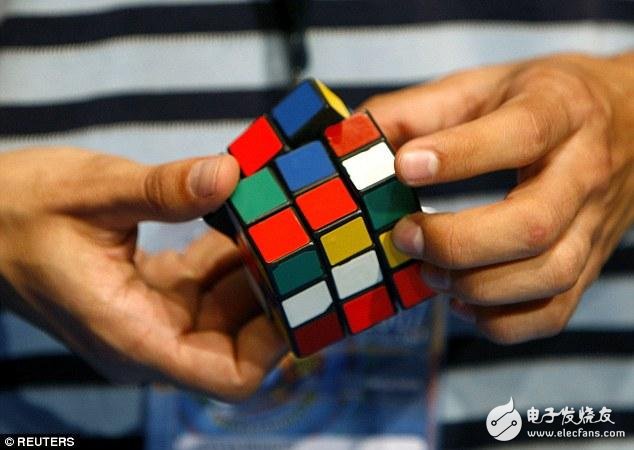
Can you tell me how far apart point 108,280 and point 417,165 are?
0.98ft

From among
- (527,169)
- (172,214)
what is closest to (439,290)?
(527,169)

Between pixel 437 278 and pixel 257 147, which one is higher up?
pixel 257 147

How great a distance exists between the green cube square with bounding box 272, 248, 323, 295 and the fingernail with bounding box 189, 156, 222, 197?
3.2 inches

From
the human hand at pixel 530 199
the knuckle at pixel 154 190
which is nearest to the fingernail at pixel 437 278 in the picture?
the human hand at pixel 530 199

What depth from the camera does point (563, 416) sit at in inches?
31.0

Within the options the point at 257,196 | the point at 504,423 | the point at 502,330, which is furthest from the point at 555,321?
the point at 257,196

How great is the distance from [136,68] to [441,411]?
0.53 m

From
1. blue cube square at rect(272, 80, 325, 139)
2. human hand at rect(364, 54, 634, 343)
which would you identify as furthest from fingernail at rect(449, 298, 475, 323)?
blue cube square at rect(272, 80, 325, 139)

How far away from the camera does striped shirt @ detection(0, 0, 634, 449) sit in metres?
0.85

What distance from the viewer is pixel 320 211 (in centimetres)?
59

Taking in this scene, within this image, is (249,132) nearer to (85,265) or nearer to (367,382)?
(85,265)

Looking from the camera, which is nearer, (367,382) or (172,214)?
(172,214)

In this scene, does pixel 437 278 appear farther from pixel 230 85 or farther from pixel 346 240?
pixel 230 85

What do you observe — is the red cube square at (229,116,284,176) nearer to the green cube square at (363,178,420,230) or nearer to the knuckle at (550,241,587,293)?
the green cube square at (363,178,420,230)
